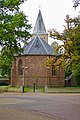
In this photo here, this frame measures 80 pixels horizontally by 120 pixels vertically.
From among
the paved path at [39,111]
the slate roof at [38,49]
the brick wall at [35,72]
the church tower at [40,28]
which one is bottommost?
the paved path at [39,111]

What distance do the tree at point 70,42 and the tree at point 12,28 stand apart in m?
6.18

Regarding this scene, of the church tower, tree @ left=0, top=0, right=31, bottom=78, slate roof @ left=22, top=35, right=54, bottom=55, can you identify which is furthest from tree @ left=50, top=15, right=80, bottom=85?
the church tower

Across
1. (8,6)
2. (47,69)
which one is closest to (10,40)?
(8,6)

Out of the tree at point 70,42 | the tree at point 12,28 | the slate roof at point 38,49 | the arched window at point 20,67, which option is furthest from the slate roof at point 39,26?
the tree at point 12,28

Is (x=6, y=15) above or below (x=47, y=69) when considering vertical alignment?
above

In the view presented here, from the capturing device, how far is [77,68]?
144 feet

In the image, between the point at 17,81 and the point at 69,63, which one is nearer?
the point at 69,63

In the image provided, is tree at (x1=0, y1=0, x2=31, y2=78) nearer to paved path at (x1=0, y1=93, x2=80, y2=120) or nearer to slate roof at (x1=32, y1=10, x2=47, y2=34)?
paved path at (x1=0, y1=93, x2=80, y2=120)

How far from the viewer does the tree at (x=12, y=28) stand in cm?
3170

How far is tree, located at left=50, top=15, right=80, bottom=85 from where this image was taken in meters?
37.0

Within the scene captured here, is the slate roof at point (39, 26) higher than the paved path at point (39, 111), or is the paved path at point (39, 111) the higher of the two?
the slate roof at point (39, 26)

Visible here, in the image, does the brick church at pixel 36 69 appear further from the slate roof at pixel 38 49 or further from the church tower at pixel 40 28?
the church tower at pixel 40 28

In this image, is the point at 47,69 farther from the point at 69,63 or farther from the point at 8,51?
the point at 8,51

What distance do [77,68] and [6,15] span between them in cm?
1525
